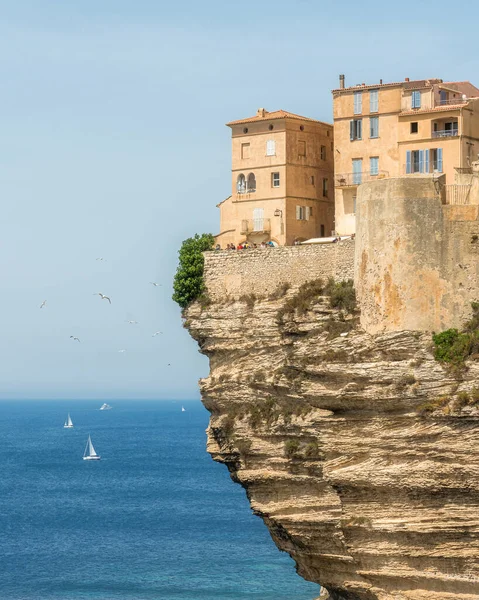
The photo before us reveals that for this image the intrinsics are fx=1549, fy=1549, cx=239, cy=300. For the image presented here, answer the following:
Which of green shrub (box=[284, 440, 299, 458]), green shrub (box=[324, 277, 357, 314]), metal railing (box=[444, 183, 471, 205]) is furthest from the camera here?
green shrub (box=[284, 440, 299, 458])

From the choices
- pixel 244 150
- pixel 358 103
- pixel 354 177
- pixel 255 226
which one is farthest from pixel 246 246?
pixel 358 103

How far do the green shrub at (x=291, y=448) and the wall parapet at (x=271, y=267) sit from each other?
5.15 metres

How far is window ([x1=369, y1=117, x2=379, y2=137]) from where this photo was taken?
2018 inches

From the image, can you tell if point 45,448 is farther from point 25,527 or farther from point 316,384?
point 316,384

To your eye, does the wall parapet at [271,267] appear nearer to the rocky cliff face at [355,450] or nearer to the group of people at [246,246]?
the rocky cliff face at [355,450]

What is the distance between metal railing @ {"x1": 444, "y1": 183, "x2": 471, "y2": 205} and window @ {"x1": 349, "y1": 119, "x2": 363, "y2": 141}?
8067 mm

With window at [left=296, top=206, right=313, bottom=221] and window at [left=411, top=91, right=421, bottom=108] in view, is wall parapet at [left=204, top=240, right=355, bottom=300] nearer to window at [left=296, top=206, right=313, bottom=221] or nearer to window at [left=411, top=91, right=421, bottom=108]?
window at [left=296, top=206, right=313, bottom=221]

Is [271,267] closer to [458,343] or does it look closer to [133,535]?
[458,343]

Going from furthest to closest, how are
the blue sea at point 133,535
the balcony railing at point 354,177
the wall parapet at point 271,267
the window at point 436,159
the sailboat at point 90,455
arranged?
the sailboat at point 90,455
the blue sea at point 133,535
the balcony railing at point 354,177
the window at point 436,159
the wall parapet at point 271,267

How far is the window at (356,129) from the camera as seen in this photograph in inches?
2030

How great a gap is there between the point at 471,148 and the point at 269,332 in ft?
29.3

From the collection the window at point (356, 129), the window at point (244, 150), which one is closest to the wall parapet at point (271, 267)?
the window at point (244, 150)

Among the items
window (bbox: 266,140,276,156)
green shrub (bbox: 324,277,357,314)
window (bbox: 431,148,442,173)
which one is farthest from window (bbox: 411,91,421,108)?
green shrub (bbox: 324,277,357,314)

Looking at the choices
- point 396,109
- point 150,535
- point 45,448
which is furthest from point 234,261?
point 45,448
